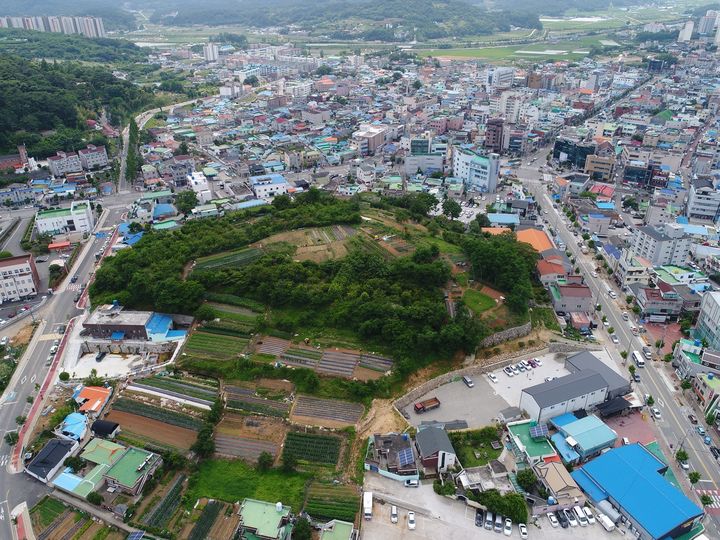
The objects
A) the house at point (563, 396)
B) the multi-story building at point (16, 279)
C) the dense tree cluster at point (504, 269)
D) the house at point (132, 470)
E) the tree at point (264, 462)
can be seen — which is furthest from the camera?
the multi-story building at point (16, 279)

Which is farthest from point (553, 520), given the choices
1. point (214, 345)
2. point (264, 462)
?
point (214, 345)

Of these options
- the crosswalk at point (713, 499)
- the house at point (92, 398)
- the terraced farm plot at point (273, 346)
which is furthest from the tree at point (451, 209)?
the house at point (92, 398)

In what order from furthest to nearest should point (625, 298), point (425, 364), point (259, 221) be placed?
1. point (259, 221)
2. point (625, 298)
3. point (425, 364)

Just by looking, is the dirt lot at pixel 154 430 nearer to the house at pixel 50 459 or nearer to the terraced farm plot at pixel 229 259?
the house at pixel 50 459

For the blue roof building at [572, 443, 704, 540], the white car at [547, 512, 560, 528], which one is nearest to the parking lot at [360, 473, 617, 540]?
the white car at [547, 512, 560, 528]

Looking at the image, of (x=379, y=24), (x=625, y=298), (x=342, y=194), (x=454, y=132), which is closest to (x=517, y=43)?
(x=379, y=24)

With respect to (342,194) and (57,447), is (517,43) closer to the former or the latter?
(342,194)

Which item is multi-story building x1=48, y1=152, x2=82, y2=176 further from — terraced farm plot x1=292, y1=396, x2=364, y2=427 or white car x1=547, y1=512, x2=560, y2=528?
white car x1=547, y1=512, x2=560, y2=528
